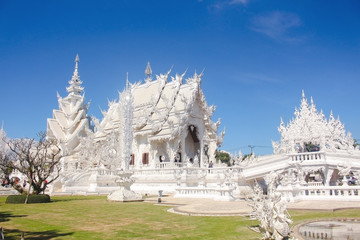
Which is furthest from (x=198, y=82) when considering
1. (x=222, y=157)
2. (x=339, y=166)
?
(x=222, y=157)

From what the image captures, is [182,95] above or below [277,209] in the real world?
above

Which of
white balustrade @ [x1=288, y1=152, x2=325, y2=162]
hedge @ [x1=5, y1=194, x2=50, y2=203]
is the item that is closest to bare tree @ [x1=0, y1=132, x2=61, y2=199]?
hedge @ [x1=5, y1=194, x2=50, y2=203]

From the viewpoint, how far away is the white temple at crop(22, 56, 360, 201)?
1764 centimetres

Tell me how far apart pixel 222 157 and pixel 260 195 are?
5514cm

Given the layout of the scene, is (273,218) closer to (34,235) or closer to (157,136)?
(34,235)

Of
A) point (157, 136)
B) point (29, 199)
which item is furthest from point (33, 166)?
point (157, 136)

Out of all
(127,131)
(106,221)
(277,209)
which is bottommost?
(106,221)

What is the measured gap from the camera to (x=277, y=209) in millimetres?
5965

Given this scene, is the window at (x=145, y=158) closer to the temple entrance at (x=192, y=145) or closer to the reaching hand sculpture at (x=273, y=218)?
the temple entrance at (x=192, y=145)

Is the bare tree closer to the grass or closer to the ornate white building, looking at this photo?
the ornate white building

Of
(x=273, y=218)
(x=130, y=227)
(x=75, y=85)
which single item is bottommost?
(x=130, y=227)

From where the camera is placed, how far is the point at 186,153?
31.1m

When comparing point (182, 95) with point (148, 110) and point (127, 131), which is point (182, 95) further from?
point (127, 131)

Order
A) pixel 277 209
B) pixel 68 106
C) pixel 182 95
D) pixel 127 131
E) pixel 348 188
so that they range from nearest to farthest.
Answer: pixel 277 209, pixel 348 188, pixel 127 131, pixel 182 95, pixel 68 106
